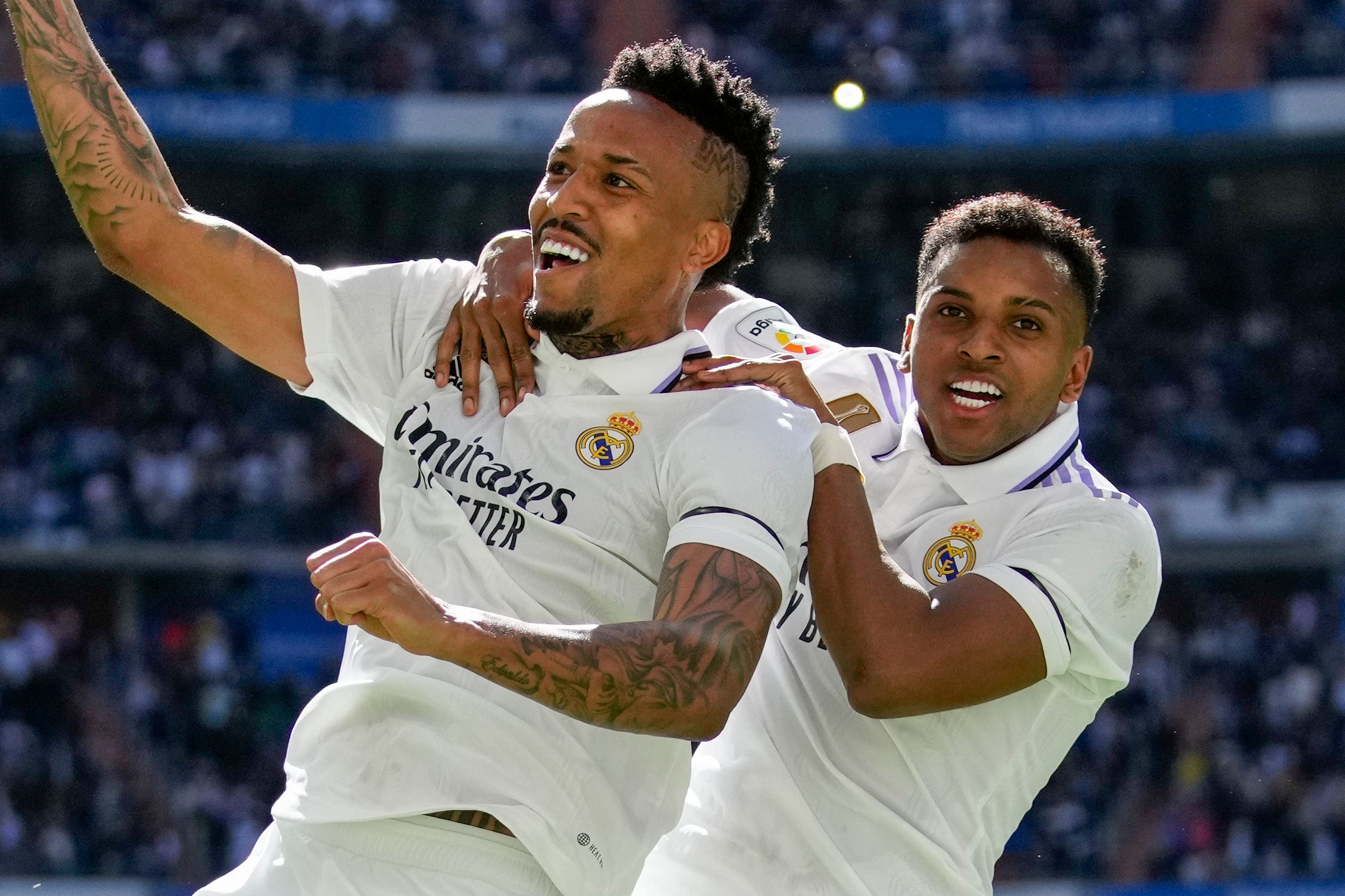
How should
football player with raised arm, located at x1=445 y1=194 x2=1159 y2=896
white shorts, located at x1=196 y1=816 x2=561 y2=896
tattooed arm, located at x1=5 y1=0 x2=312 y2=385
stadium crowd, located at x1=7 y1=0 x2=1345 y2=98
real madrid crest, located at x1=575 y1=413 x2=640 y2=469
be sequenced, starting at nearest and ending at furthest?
white shorts, located at x1=196 y1=816 x2=561 y2=896 < real madrid crest, located at x1=575 y1=413 x2=640 y2=469 < tattooed arm, located at x1=5 y1=0 x2=312 y2=385 < football player with raised arm, located at x1=445 y1=194 x2=1159 y2=896 < stadium crowd, located at x1=7 y1=0 x2=1345 y2=98

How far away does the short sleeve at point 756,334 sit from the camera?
14.0 feet

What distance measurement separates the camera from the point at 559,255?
324 cm

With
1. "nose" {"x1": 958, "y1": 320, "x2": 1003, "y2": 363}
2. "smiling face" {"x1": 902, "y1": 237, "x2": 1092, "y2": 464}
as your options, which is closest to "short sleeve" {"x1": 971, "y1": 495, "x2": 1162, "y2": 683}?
Answer: "smiling face" {"x1": 902, "y1": 237, "x2": 1092, "y2": 464}

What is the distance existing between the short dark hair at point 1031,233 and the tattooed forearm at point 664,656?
47.6 inches

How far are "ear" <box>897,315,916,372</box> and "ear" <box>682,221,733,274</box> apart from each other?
2.11 ft

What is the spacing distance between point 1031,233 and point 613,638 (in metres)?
1.57

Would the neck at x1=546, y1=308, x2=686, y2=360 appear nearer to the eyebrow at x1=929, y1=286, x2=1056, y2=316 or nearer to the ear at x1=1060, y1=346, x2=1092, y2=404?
the eyebrow at x1=929, y1=286, x2=1056, y2=316

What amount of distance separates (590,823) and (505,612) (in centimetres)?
39

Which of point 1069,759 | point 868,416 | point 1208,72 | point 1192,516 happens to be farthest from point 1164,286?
point 868,416

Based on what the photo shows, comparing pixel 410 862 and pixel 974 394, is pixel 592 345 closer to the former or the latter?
pixel 974 394

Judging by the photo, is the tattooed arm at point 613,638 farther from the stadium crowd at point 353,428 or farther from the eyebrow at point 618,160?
the stadium crowd at point 353,428

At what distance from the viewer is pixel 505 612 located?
2.95 metres

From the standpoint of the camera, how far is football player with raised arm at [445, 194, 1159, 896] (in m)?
3.31

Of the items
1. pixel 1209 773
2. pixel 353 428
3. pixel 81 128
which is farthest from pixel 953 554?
pixel 353 428
